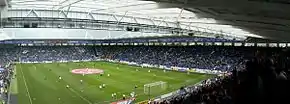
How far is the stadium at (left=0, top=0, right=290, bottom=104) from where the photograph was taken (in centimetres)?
1470

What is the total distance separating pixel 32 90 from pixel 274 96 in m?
41.6

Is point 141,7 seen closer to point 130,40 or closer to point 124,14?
point 124,14

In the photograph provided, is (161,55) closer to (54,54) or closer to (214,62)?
(214,62)

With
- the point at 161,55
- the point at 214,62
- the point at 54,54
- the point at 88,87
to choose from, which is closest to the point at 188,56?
the point at 161,55

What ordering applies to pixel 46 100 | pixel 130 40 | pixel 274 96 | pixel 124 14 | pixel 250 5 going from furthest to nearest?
1. pixel 130 40
2. pixel 124 14
3. pixel 46 100
4. pixel 250 5
5. pixel 274 96

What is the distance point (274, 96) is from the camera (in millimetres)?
10883

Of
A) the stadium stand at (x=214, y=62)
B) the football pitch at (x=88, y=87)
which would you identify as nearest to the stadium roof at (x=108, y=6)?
the stadium stand at (x=214, y=62)

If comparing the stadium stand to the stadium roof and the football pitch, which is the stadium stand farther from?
the stadium roof

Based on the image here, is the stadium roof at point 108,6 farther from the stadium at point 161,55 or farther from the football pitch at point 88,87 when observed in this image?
the football pitch at point 88,87

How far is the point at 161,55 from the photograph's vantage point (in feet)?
285

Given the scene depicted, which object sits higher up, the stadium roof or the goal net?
the stadium roof

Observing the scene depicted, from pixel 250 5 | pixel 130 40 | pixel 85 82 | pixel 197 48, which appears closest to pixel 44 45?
pixel 130 40

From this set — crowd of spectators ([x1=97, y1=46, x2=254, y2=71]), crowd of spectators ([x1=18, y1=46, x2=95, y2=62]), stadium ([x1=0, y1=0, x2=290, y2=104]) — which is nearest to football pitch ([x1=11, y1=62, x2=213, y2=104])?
stadium ([x1=0, y1=0, x2=290, y2=104])

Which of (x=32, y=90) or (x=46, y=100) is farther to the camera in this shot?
(x=32, y=90)
